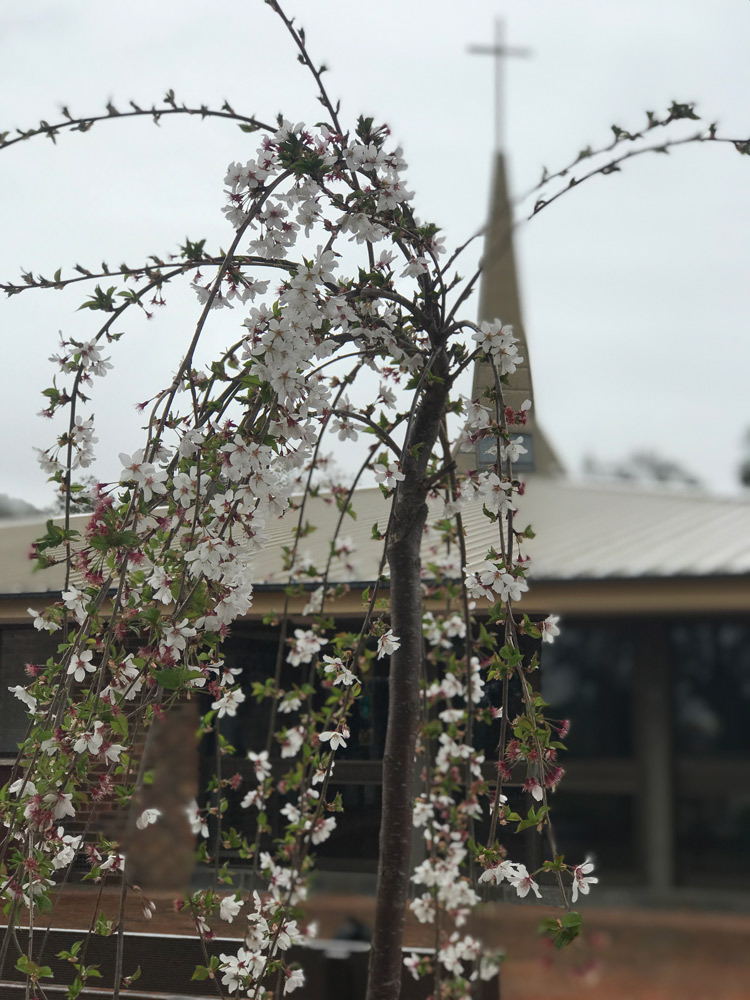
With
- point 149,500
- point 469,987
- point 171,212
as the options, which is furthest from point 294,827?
point 171,212

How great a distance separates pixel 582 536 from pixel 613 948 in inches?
84.4

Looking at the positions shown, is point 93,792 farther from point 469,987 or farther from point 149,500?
point 469,987

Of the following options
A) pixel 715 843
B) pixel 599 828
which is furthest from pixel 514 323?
pixel 715 843

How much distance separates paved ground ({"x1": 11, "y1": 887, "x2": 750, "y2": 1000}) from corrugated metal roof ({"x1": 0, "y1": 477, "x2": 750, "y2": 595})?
1.01 meters

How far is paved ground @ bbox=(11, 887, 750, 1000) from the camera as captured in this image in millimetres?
2689

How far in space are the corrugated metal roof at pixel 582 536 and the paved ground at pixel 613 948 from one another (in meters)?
1.01

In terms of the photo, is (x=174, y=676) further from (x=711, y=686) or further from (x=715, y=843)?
(x=715, y=843)

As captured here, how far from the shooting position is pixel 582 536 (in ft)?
8.80

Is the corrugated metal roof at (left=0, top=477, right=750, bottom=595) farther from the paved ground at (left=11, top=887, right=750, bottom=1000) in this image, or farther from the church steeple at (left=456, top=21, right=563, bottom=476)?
the paved ground at (left=11, top=887, right=750, bottom=1000)

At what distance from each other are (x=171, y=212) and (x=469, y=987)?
2373 millimetres

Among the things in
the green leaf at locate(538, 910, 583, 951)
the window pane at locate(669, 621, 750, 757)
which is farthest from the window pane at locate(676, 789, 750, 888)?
the green leaf at locate(538, 910, 583, 951)

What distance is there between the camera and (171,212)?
2.50 metres

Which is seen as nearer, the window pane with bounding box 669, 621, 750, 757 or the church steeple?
the church steeple

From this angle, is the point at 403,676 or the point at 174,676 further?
the point at 403,676
